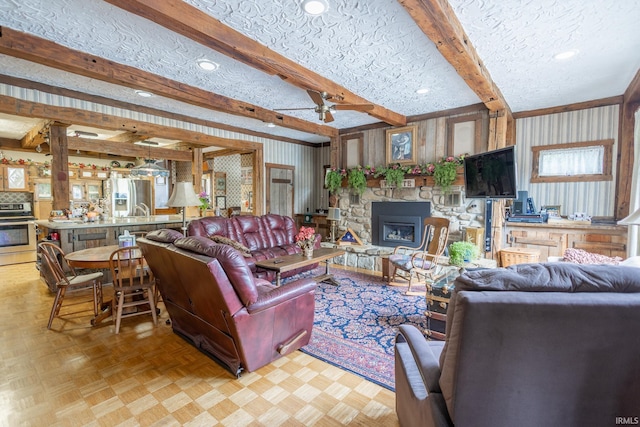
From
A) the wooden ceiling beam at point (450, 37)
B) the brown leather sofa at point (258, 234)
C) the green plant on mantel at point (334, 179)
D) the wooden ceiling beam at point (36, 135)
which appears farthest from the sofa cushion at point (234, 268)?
the wooden ceiling beam at point (36, 135)

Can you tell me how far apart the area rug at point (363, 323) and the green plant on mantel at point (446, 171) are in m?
1.92

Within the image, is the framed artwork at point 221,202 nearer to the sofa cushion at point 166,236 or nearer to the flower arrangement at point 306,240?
the flower arrangement at point 306,240

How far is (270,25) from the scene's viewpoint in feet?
8.08

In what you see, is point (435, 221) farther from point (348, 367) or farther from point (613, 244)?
point (348, 367)

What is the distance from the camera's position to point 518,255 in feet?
14.2

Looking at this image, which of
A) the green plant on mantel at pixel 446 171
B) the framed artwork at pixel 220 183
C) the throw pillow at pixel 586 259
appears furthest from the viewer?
the framed artwork at pixel 220 183

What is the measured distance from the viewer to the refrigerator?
7910 mm

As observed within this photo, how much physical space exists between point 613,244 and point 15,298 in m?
7.91

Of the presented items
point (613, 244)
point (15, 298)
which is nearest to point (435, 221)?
point (613, 244)

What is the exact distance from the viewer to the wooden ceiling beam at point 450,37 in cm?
204

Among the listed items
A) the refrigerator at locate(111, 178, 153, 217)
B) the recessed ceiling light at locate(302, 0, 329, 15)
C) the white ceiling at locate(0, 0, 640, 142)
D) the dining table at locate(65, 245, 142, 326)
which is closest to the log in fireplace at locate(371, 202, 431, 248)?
the white ceiling at locate(0, 0, 640, 142)

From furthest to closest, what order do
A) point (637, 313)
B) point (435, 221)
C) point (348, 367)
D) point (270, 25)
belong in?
point (435, 221), point (270, 25), point (348, 367), point (637, 313)

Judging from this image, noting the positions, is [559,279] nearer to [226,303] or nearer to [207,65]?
[226,303]

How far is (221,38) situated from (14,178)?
7517 millimetres
